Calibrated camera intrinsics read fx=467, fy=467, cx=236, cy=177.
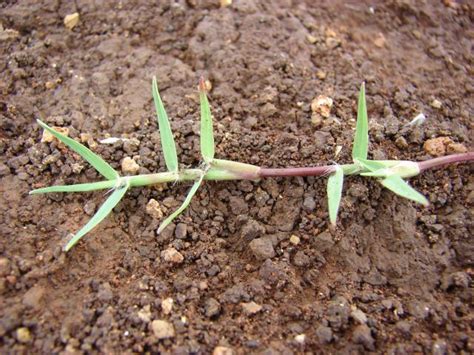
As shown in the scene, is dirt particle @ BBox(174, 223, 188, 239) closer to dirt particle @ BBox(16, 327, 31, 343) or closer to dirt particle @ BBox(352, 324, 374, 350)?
dirt particle @ BBox(16, 327, 31, 343)

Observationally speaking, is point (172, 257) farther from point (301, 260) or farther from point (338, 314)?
point (338, 314)

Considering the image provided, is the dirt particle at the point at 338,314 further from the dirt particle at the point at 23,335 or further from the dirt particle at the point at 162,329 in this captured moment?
the dirt particle at the point at 23,335

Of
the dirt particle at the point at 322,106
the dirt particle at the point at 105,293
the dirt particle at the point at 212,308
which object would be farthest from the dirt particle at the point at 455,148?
the dirt particle at the point at 105,293

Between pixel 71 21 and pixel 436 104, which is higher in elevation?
pixel 71 21

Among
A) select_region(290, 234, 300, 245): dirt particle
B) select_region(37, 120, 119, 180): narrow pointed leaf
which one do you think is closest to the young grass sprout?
select_region(37, 120, 119, 180): narrow pointed leaf

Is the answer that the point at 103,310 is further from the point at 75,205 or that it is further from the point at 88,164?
the point at 88,164

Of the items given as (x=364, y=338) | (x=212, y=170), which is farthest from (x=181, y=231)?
(x=364, y=338)

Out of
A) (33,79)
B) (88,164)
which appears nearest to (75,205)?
(88,164)
